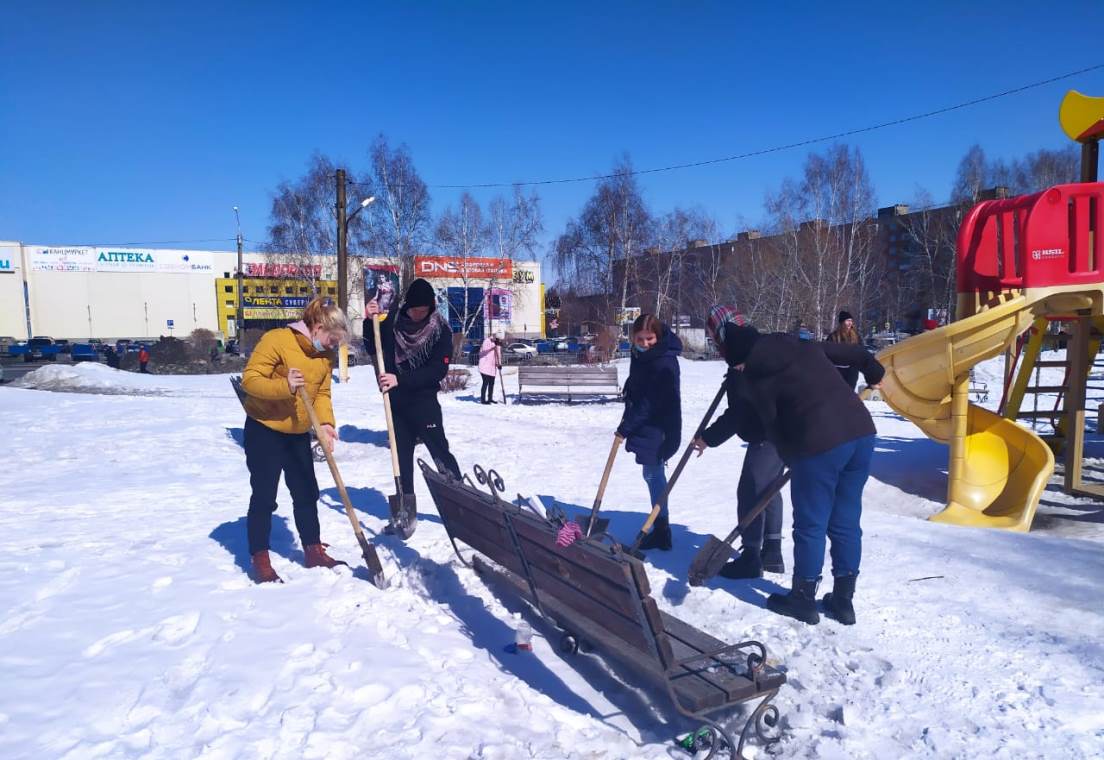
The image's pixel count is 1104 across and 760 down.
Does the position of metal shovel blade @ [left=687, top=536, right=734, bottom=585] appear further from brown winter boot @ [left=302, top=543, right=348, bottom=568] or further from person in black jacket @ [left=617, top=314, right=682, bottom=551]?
brown winter boot @ [left=302, top=543, right=348, bottom=568]

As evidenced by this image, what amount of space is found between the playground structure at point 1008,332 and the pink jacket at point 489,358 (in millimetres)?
8946

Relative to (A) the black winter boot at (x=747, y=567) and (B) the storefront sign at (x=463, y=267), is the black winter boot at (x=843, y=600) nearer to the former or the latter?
(A) the black winter boot at (x=747, y=567)

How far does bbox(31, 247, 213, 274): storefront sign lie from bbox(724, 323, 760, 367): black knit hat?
222 feet

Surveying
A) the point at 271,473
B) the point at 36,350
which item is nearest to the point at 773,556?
the point at 271,473

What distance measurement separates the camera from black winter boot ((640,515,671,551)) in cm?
510

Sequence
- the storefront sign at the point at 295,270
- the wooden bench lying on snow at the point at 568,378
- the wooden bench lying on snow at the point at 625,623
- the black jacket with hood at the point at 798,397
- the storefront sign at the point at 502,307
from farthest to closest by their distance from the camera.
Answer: the storefront sign at the point at 502,307, the storefront sign at the point at 295,270, the wooden bench lying on snow at the point at 568,378, the black jacket with hood at the point at 798,397, the wooden bench lying on snow at the point at 625,623

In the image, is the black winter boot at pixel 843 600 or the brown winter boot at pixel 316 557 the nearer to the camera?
the black winter boot at pixel 843 600

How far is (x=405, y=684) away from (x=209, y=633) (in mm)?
1173

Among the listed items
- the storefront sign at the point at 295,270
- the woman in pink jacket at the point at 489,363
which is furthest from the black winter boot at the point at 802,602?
the storefront sign at the point at 295,270

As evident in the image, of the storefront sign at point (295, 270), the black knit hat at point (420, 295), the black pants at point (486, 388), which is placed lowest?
the black pants at point (486, 388)

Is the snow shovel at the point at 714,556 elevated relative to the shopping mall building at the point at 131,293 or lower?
lower

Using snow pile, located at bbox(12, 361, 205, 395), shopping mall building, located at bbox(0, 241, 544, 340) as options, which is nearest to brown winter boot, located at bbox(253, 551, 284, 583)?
snow pile, located at bbox(12, 361, 205, 395)

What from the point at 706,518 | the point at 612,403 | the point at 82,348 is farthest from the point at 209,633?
the point at 82,348

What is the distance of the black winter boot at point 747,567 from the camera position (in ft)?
14.9
